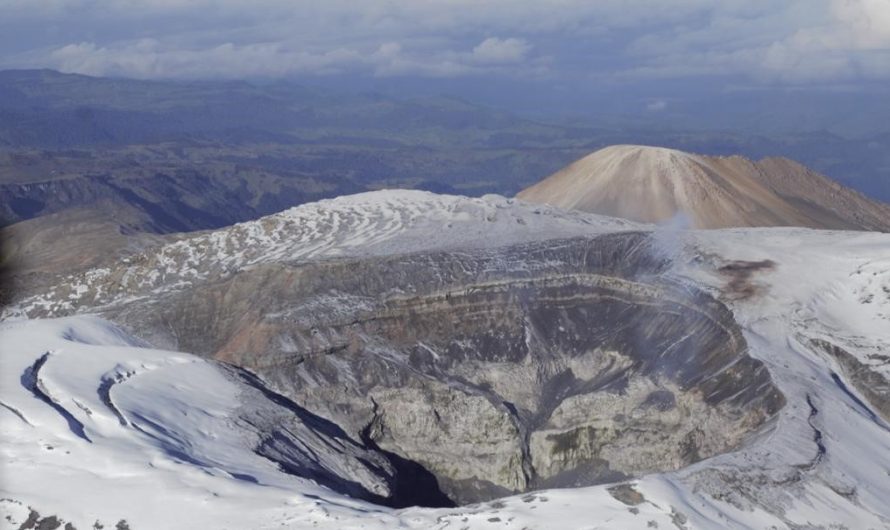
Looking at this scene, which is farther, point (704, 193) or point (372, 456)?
point (704, 193)

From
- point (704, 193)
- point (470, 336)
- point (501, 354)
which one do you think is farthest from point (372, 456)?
point (704, 193)

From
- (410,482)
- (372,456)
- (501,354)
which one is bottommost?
(410,482)

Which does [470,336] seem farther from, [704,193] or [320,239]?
[704,193]

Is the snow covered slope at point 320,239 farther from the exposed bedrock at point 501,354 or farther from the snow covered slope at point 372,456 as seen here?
the exposed bedrock at point 501,354

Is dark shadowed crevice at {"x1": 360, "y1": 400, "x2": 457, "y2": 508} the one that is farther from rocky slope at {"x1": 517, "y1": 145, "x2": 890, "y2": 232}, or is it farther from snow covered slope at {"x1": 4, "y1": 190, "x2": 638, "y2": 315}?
rocky slope at {"x1": 517, "y1": 145, "x2": 890, "y2": 232}

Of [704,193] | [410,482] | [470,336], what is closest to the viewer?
[410,482]

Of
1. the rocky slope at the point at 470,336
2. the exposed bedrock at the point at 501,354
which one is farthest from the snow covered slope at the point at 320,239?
the exposed bedrock at the point at 501,354

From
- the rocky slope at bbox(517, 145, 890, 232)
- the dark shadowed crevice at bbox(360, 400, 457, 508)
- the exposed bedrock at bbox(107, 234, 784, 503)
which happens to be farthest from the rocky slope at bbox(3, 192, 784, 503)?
the rocky slope at bbox(517, 145, 890, 232)

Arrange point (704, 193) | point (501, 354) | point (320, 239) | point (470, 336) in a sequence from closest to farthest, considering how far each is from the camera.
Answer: point (501, 354), point (470, 336), point (320, 239), point (704, 193)
